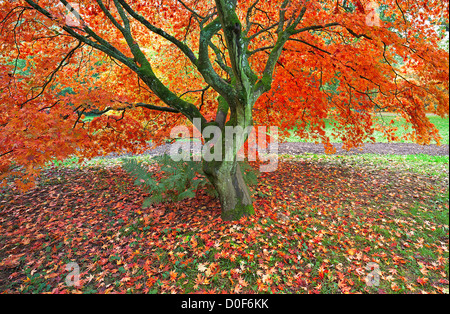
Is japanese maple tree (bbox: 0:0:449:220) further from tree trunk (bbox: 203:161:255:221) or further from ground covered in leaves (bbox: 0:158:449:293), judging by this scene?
ground covered in leaves (bbox: 0:158:449:293)

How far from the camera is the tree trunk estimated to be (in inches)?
175

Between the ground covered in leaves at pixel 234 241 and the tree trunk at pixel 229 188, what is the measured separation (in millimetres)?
240

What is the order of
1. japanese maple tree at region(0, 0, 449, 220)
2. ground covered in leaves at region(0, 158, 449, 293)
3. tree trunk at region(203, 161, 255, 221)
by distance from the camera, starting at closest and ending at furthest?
ground covered in leaves at region(0, 158, 449, 293) → japanese maple tree at region(0, 0, 449, 220) → tree trunk at region(203, 161, 255, 221)

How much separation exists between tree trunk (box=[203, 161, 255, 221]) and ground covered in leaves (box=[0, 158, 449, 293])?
240 millimetres

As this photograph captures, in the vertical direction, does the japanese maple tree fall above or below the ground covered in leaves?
above

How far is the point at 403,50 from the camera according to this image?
4727 mm

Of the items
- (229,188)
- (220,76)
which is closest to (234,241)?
(229,188)

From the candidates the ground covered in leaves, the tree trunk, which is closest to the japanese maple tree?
the tree trunk

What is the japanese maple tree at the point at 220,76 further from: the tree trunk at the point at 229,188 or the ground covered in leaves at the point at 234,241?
the ground covered in leaves at the point at 234,241

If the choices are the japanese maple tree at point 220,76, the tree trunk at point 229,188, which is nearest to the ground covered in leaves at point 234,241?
the tree trunk at point 229,188

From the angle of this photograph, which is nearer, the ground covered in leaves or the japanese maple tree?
the ground covered in leaves

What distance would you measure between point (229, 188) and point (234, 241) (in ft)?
3.26

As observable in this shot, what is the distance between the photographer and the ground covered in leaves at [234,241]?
11.2ft

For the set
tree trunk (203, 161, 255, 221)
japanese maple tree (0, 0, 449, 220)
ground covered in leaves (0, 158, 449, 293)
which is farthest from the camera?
tree trunk (203, 161, 255, 221)
